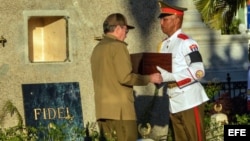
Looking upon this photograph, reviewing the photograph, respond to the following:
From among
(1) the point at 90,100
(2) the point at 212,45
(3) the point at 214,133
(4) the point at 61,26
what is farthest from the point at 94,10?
(2) the point at 212,45

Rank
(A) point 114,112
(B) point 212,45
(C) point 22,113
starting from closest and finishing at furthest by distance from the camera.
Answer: (A) point 114,112 → (C) point 22,113 → (B) point 212,45

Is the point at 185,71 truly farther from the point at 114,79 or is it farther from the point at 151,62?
the point at 114,79

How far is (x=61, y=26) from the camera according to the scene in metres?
10.1

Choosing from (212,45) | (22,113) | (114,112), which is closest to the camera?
(114,112)

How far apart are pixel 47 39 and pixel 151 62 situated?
2443 mm

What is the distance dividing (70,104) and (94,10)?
116 cm

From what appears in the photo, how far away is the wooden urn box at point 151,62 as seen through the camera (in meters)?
8.15

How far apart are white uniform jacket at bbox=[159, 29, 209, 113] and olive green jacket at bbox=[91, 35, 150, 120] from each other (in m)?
0.39

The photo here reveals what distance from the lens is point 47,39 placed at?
10.3m

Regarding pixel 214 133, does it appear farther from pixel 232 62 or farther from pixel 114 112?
pixel 232 62

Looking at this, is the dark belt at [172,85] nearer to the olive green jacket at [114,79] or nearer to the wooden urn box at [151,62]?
the wooden urn box at [151,62]

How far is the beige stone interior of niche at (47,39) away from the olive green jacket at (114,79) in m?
2.17

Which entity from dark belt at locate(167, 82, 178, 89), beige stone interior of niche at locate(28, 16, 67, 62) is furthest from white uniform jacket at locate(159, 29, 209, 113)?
beige stone interior of niche at locate(28, 16, 67, 62)

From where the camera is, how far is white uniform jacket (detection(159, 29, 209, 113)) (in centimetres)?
813
